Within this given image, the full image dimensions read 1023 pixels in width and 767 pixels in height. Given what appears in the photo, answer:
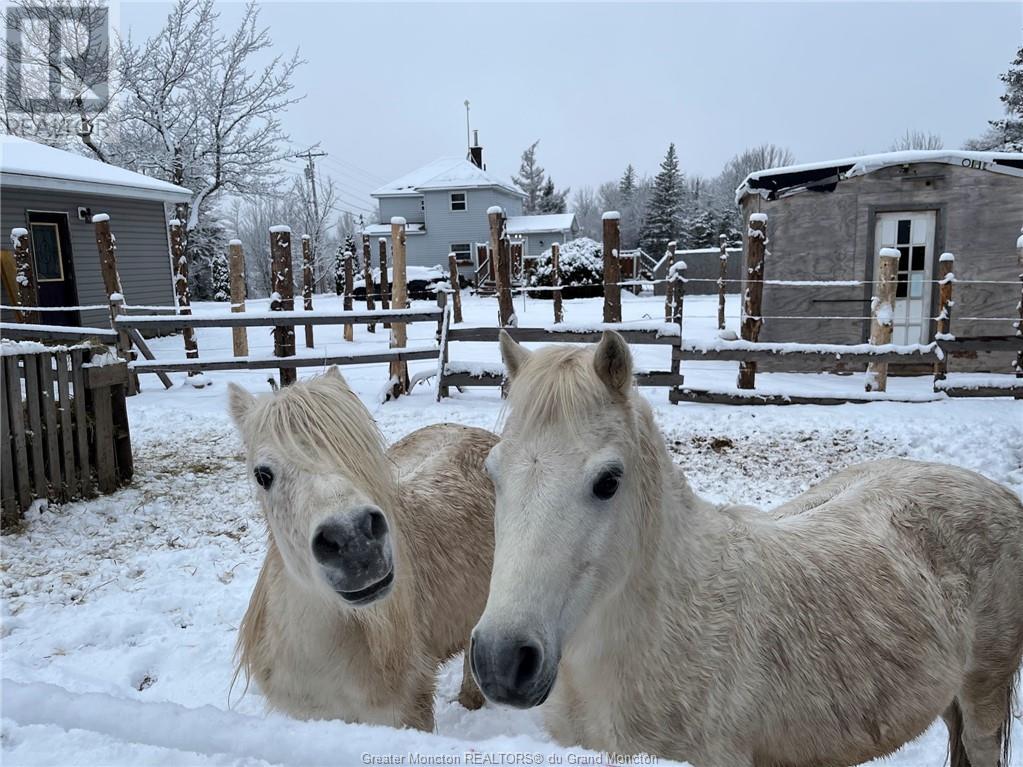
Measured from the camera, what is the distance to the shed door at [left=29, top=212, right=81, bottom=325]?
13242mm

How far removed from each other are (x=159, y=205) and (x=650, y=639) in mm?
18335

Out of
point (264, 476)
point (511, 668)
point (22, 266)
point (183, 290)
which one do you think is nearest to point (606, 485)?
point (511, 668)

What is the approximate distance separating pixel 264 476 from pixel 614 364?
53.6 inches

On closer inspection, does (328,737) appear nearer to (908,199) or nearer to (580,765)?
(580,765)

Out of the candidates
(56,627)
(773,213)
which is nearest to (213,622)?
(56,627)

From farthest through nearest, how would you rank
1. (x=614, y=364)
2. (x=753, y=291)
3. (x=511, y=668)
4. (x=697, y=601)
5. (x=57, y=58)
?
(x=57, y=58), (x=753, y=291), (x=697, y=601), (x=614, y=364), (x=511, y=668)

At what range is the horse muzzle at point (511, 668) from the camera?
53.7 inches

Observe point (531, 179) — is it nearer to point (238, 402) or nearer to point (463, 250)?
point (463, 250)

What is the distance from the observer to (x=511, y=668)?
1.36 meters

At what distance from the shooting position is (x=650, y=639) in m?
1.78

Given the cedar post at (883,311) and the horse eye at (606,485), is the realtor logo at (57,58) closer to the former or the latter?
the cedar post at (883,311)

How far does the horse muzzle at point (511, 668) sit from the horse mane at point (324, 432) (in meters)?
0.95

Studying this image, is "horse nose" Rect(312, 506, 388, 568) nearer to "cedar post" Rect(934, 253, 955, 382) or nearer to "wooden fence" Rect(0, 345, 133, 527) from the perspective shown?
"wooden fence" Rect(0, 345, 133, 527)

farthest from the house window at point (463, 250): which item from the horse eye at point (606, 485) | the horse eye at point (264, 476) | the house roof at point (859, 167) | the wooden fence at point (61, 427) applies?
the horse eye at point (606, 485)
